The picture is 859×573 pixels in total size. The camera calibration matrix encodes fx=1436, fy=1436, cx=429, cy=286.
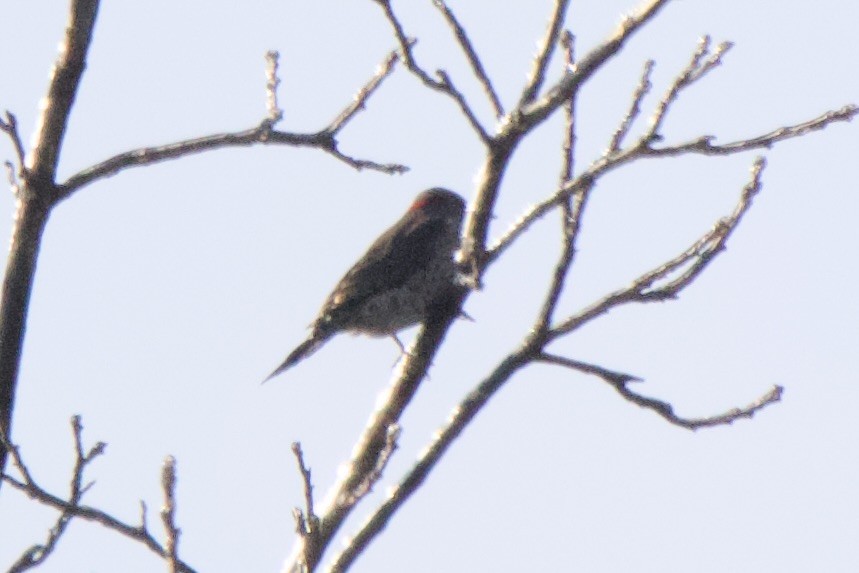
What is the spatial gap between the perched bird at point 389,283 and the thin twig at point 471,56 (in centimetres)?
401

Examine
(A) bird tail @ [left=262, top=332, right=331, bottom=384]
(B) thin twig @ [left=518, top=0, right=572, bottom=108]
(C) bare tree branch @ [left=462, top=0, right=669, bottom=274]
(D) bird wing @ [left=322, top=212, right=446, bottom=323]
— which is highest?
(D) bird wing @ [left=322, top=212, right=446, bottom=323]

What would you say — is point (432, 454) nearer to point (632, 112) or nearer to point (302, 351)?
point (632, 112)

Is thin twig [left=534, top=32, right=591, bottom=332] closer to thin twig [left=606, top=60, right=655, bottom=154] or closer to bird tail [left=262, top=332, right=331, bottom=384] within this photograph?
thin twig [left=606, top=60, right=655, bottom=154]

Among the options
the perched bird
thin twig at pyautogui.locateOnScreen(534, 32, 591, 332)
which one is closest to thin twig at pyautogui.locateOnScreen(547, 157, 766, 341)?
thin twig at pyautogui.locateOnScreen(534, 32, 591, 332)

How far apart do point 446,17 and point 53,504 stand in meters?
1.80

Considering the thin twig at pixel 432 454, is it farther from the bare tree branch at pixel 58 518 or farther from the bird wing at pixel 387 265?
the bird wing at pixel 387 265

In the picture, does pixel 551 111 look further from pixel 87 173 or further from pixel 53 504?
pixel 53 504

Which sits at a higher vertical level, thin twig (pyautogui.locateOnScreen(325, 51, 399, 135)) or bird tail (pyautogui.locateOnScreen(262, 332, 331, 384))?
bird tail (pyautogui.locateOnScreen(262, 332, 331, 384))

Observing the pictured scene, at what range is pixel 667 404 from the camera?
440 centimetres

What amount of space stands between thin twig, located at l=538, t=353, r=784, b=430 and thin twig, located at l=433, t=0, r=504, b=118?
0.83m

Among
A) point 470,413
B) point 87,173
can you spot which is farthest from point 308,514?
point 87,173

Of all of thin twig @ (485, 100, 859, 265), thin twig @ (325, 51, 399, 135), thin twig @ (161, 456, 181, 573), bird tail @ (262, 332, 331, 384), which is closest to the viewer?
thin twig @ (161, 456, 181, 573)

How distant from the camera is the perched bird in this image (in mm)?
8711

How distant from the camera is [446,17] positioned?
14.0 feet
